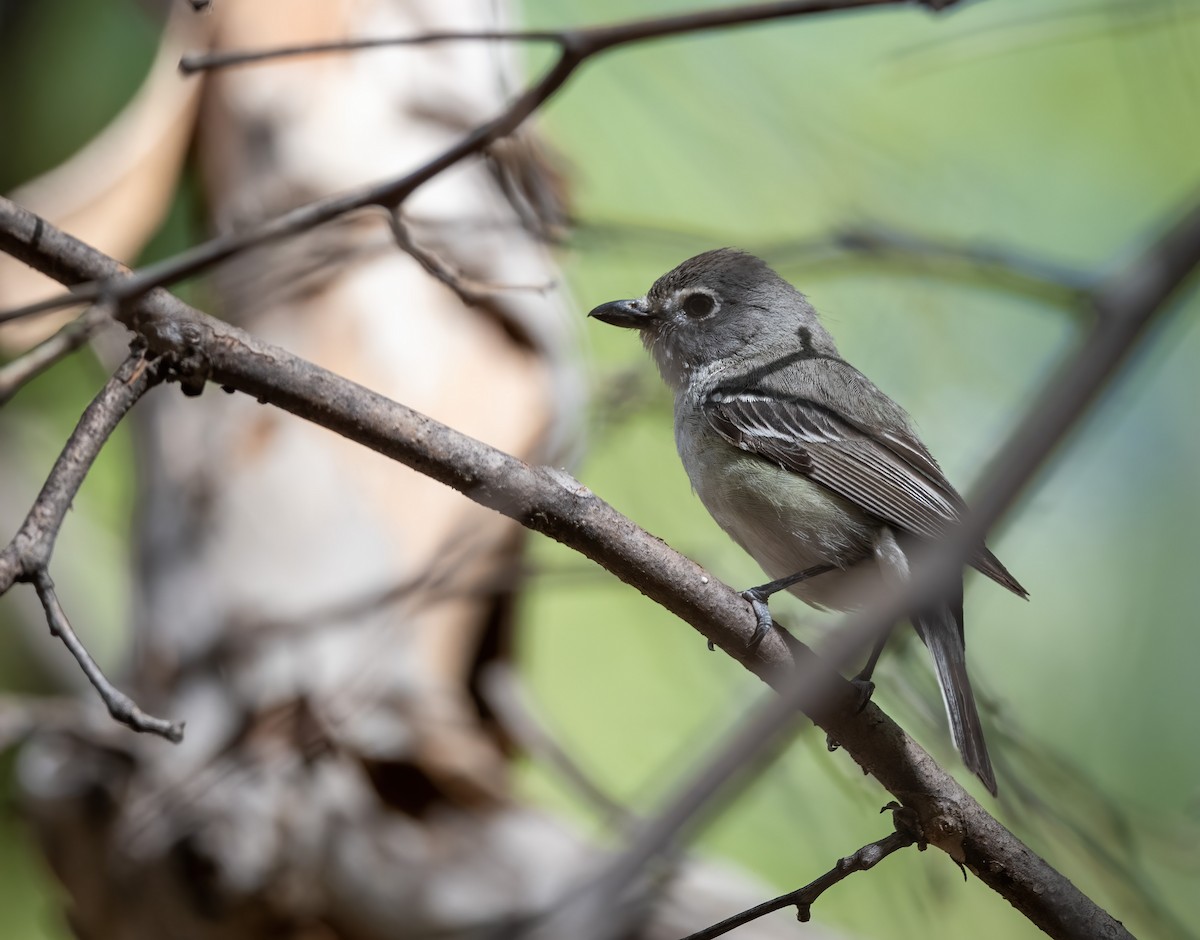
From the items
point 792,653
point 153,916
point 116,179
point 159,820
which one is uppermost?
point 116,179

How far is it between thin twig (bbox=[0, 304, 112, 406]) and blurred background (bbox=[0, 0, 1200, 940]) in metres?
1.83

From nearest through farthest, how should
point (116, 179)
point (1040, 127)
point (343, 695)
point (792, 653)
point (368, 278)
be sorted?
point (792, 653)
point (343, 695)
point (116, 179)
point (368, 278)
point (1040, 127)

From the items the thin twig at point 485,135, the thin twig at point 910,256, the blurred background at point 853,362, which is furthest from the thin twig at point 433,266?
the blurred background at point 853,362

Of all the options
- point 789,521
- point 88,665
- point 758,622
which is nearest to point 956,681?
point 789,521

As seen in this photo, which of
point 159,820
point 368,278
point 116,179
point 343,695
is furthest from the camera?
point 368,278

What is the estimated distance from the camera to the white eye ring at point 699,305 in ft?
12.3

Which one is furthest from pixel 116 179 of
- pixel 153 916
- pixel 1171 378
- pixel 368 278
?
pixel 1171 378

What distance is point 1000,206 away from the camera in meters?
6.08

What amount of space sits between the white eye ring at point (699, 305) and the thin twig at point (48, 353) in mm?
2011

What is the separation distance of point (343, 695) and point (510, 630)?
100cm

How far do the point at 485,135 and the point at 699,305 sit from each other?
1.66 metres

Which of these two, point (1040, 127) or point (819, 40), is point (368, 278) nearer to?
point (819, 40)

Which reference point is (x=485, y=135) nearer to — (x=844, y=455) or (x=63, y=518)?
(x=63, y=518)

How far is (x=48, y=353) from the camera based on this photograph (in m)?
2.11
